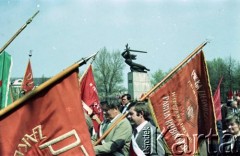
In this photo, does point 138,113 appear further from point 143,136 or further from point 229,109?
point 229,109

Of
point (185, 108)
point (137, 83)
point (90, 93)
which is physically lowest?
point (185, 108)

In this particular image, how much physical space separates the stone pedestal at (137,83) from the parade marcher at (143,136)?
69.3 ft

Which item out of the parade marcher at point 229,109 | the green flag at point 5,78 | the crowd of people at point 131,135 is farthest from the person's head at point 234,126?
the parade marcher at point 229,109

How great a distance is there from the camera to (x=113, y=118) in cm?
734

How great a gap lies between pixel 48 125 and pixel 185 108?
4.31 metres

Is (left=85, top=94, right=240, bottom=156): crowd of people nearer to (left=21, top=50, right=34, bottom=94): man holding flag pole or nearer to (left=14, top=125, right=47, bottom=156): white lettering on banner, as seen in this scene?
(left=14, top=125, right=47, bottom=156): white lettering on banner

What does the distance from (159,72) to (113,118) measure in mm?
74849

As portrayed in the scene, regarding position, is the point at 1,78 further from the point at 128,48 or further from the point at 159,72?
the point at 159,72

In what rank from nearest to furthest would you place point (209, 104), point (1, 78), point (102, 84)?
point (209, 104)
point (1, 78)
point (102, 84)

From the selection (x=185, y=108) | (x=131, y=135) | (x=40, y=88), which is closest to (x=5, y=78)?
(x=131, y=135)

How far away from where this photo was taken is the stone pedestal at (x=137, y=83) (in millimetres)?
27234

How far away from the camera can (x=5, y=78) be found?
8.94m

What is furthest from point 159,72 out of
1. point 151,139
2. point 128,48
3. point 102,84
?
point 151,139

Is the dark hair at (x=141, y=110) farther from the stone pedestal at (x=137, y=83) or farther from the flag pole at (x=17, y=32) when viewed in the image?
the stone pedestal at (x=137, y=83)
